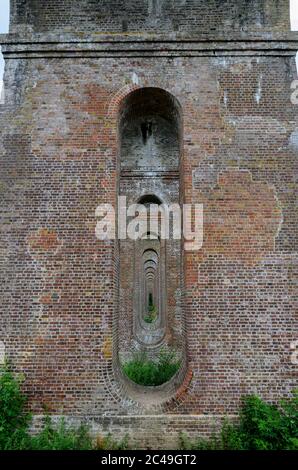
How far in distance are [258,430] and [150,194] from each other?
6.73 metres

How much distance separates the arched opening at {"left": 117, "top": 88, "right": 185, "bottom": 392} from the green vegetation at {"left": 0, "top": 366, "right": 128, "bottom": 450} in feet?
8.32

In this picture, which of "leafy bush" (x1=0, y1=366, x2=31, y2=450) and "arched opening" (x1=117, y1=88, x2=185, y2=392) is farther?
"arched opening" (x1=117, y1=88, x2=185, y2=392)

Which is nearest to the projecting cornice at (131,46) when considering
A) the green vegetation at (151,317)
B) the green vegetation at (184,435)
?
the green vegetation at (184,435)

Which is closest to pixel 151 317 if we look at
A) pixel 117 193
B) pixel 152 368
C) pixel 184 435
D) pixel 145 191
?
pixel 152 368

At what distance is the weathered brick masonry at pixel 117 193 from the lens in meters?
5.92

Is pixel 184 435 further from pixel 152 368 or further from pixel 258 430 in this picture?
pixel 152 368

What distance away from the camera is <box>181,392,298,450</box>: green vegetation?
5184 millimetres

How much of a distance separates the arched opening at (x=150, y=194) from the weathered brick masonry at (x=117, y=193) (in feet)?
0.80

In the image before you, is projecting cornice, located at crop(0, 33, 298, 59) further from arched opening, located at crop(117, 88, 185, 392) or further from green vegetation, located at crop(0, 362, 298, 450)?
green vegetation, located at crop(0, 362, 298, 450)

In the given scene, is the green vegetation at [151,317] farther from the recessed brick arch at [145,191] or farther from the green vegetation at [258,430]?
the green vegetation at [258,430]

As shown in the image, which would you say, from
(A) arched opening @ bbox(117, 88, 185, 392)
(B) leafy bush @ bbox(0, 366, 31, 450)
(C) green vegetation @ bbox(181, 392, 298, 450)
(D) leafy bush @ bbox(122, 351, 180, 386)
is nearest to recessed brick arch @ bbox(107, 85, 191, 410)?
(A) arched opening @ bbox(117, 88, 185, 392)

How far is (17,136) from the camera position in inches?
267

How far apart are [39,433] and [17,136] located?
16.3 ft
